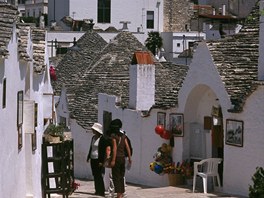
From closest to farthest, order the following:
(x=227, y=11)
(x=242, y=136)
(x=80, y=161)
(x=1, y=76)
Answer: (x=1, y=76), (x=242, y=136), (x=80, y=161), (x=227, y=11)

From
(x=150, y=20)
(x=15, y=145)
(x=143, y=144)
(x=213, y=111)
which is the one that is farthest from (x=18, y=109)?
(x=150, y=20)

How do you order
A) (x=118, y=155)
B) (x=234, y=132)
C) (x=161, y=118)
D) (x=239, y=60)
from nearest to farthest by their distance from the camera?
(x=118, y=155), (x=234, y=132), (x=239, y=60), (x=161, y=118)

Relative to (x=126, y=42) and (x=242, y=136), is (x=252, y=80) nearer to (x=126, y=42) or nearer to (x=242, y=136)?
(x=242, y=136)

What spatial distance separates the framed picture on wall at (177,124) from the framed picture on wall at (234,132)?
245cm

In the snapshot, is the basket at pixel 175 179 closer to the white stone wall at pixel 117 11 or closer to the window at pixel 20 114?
the window at pixel 20 114

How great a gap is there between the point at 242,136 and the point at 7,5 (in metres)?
7.84

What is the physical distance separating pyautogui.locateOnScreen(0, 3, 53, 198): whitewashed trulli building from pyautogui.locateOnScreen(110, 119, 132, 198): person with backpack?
62.5 inches

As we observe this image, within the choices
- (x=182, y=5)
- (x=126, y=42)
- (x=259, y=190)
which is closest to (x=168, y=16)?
(x=182, y=5)

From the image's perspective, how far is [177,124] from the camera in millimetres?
22125

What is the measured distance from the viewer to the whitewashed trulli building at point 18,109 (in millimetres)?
11773

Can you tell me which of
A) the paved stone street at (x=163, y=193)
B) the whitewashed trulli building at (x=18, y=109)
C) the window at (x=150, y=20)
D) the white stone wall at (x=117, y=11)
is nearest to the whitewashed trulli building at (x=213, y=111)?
the paved stone street at (x=163, y=193)

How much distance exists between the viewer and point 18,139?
13.6m

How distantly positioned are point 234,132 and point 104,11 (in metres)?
69.7

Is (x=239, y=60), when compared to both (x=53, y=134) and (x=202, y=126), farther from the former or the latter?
(x=53, y=134)
